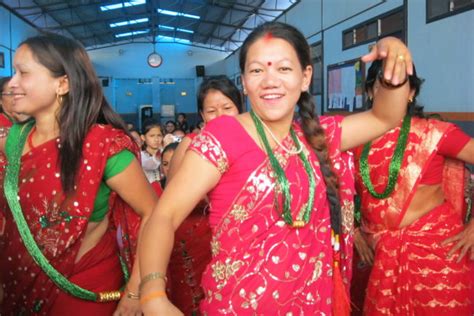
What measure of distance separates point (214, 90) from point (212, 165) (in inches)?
50.5

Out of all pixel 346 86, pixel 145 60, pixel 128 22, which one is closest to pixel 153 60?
pixel 145 60

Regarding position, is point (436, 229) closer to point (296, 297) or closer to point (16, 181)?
point (296, 297)

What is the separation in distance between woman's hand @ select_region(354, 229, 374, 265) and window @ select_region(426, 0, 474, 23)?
10.8 feet

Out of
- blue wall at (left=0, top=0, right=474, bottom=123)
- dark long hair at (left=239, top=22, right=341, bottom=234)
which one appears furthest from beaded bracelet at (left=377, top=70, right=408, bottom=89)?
blue wall at (left=0, top=0, right=474, bottom=123)

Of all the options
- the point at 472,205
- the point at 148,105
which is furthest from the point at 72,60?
the point at 148,105

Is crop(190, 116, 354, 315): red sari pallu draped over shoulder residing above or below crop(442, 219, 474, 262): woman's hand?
above

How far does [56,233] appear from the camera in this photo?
62.7 inches

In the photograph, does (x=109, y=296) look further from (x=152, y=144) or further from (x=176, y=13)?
(x=176, y=13)

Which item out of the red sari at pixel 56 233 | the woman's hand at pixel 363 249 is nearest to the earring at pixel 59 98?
the red sari at pixel 56 233

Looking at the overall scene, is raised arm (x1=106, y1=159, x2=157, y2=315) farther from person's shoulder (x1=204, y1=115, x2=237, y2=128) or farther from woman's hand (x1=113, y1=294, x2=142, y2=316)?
person's shoulder (x1=204, y1=115, x2=237, y2=128)

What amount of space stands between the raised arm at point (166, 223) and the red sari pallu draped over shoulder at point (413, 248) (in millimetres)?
1167

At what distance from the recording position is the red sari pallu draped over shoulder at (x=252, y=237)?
131cm

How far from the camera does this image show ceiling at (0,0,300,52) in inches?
504

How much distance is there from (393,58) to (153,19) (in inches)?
639
